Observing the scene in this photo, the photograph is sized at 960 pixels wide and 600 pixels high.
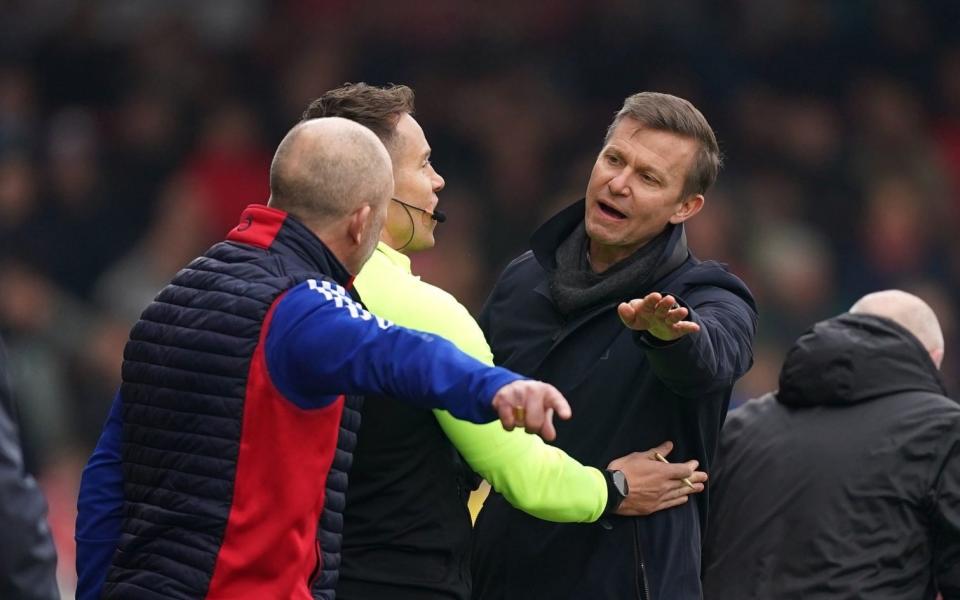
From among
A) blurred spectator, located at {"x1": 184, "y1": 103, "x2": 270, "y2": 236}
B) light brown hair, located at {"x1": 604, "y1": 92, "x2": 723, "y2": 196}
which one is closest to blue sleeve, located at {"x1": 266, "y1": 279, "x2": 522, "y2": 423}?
light brown hair, located at {"x1": 604, "y1": 92, "x2": 723, "y2": 196}

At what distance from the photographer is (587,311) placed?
3908 mm

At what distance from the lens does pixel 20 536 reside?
8.81ft

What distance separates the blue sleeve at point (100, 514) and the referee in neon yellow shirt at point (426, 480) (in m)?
0.48

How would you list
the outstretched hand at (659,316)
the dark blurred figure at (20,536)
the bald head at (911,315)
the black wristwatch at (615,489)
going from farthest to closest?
the bald head at (911,315) → the black wristwatch at (615,489) → the outstretched hand at (659,316) → the dark blurred figure at (20,536)

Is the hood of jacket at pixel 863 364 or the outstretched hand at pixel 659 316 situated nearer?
the outstretched hand at pixel 659 316

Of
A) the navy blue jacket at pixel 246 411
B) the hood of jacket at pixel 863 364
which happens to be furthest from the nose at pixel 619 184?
the navy blue jacket at pixel 246 411

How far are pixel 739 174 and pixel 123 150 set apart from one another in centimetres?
333

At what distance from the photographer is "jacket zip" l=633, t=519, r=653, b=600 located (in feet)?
12.1

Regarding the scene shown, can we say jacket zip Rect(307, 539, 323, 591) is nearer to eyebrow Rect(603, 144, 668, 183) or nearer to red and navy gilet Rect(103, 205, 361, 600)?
red and navy gilet Rect(103, 205, 361, 600)

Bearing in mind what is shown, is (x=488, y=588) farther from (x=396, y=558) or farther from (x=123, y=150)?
(x=123, y=150)

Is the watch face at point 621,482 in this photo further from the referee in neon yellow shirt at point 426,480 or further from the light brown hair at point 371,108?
the light brown hair at point 371,108

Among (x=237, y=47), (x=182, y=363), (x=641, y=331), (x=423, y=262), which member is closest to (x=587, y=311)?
(x=641, y=331)

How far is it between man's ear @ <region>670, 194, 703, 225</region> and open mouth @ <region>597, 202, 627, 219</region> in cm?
12

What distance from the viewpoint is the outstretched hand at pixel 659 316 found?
3.30m
